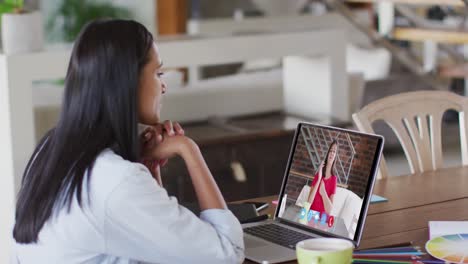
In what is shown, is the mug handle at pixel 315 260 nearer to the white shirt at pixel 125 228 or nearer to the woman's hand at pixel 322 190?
the white shirt at pixel 125 228

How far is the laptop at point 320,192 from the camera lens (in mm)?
2021

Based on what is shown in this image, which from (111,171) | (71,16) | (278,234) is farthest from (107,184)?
(71,16)

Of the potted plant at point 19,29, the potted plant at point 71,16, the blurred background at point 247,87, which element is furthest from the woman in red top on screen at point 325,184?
the potted plant at point 71,16

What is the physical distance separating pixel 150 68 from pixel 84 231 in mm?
338

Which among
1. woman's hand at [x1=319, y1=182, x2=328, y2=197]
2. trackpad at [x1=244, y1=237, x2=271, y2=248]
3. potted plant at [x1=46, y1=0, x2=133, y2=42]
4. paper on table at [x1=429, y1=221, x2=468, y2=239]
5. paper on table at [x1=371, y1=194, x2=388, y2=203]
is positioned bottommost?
potted plant at [x1=46, y1=0, x2=133, y2=42]

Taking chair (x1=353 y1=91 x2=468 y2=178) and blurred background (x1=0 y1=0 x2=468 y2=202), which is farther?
blurred background (x1=0 y1=0 x2=468 y2=202)

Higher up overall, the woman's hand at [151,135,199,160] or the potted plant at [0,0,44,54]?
the woman's hand at [151,135,199,160]

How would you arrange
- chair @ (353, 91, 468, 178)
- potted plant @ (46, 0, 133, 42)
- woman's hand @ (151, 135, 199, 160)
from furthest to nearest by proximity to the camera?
potted plant @ (46, 0, 133, 42)
chair @ (353, 91, 468, 178)
woman's hand @ (151, 135, 199, 160)

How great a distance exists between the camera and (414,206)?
7.93 feet

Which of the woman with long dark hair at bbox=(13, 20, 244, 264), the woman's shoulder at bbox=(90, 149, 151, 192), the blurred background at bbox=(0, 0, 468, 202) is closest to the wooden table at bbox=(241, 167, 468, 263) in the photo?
the woman with long dark hair at bbox=(13, 20, 244, 264)

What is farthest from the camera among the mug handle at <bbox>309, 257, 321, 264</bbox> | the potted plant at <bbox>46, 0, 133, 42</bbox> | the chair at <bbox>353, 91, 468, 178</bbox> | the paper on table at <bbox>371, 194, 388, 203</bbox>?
the potted plant at <bbox>46, 0, 133, 42</bbox>

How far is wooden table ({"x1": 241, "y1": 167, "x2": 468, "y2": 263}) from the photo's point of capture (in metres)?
2.13

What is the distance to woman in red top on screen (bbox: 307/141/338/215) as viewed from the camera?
2.08 metres

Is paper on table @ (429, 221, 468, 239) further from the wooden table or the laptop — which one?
the laptop
